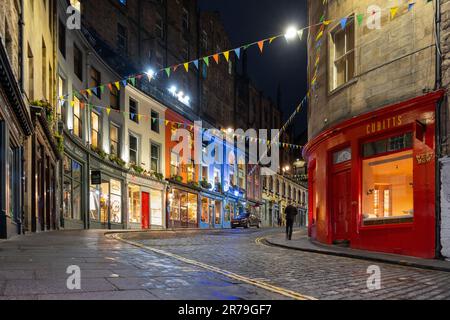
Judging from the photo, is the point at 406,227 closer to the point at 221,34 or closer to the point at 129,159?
the point at 129,159

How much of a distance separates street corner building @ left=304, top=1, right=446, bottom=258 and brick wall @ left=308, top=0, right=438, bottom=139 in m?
0.03

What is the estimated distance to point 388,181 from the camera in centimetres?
1416

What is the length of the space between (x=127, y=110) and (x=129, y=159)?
3.26m

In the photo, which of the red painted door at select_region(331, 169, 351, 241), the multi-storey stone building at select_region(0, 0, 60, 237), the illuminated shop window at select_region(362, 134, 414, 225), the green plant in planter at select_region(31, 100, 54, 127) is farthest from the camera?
the green plant in planter at select_region(31, 100, 54, 127)

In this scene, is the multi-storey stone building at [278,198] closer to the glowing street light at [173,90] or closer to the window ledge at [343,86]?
the glowing street light at [173,90]

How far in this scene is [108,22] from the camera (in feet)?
99.7

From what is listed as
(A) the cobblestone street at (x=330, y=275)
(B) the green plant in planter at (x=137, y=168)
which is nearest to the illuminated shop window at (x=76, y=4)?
(B) the green plant in planter at (x=137, y=168)

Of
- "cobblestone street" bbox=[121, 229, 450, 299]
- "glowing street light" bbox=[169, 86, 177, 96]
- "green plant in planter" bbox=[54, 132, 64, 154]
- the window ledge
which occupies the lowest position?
"cobblestone street" bbox=[121, 229, 450, 299]

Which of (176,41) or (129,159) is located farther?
(176,41)

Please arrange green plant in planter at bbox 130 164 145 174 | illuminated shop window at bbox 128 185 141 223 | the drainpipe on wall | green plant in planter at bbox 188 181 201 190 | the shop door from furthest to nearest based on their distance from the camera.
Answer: the shop door
green plant in planter at bbox 188 181 201 190
illuminated shop window at bbox 128 185 141 223
green plant in planter at bbox 130 164 145 174
the drainpipe on wall

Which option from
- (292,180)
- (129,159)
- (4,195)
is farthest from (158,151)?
(292,180)

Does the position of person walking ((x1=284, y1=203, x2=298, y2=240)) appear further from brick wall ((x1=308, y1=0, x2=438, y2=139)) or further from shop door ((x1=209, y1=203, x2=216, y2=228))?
shop door ((x1=209, y1=203, x2=216, y2=228))

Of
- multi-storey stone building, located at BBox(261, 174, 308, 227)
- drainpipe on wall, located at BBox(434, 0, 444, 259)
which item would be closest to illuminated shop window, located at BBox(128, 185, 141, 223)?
drainpipe on wall, located at BBox(434, 0, 444, 259)

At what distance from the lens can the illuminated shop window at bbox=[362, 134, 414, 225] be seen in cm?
1330
